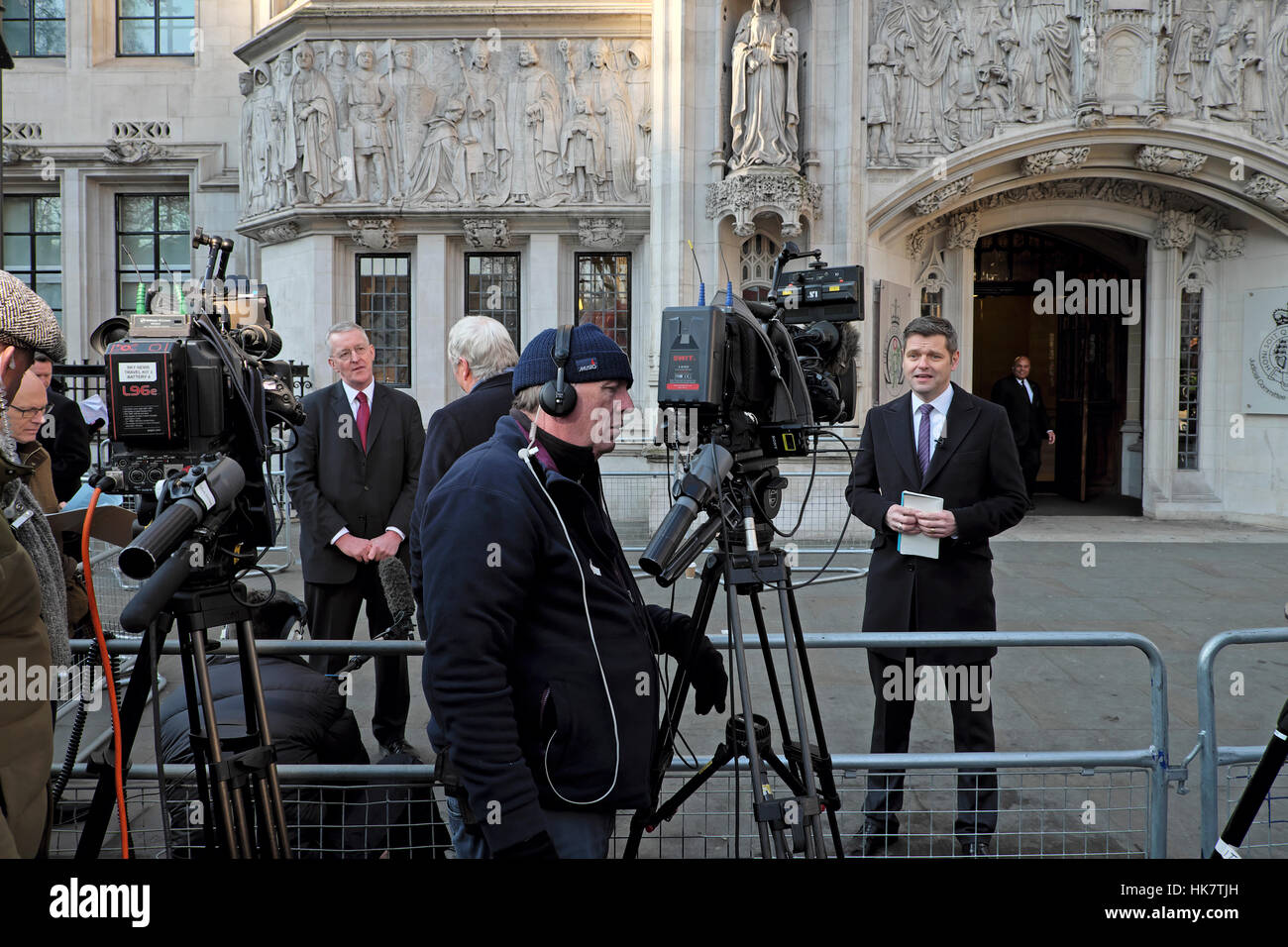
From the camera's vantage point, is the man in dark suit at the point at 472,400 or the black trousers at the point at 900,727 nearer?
the black trousers at the point at 900,727

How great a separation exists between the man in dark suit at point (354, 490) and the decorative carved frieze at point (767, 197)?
7301mm

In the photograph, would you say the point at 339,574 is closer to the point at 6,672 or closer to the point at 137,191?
the point at 6,672

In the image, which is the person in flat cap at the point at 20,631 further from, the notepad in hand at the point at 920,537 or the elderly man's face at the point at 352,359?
the notepad in hand at the point at 920,537

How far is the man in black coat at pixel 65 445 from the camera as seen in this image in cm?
590

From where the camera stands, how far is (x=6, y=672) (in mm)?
1880

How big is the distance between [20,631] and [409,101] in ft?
43.8

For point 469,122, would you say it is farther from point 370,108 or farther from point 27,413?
point 27,413

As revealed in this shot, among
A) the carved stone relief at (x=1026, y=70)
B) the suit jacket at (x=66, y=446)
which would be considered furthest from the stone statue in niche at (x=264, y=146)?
the suit jacket at (x=66, y=446)

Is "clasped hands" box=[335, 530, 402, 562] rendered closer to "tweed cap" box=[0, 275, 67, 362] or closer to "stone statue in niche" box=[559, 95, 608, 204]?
"tweed cap" box=[0, 275, 67, 362]

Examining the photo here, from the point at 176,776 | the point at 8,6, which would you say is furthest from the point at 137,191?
the point at 176,776

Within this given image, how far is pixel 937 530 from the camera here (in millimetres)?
4035

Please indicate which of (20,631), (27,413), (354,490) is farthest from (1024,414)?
(20,631)

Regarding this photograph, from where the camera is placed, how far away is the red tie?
17.6 ft
